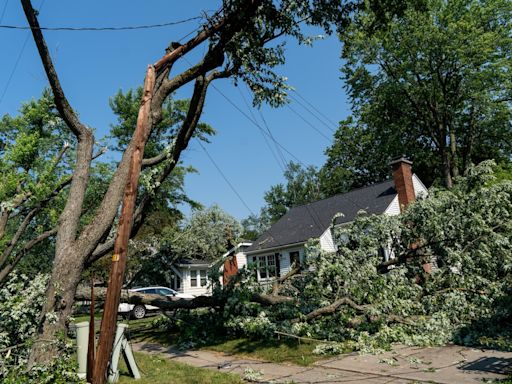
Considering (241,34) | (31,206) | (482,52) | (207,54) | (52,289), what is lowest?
(52,289)

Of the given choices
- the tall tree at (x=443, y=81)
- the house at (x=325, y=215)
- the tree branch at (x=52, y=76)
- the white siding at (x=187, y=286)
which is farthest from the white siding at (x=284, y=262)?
the tree branch at (x=52, y=76)

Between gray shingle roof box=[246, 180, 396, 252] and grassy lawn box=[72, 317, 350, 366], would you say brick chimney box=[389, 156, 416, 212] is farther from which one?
grassy lawn box=[72, 317, 350, 366]

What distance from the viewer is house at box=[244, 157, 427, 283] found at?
2109 cm

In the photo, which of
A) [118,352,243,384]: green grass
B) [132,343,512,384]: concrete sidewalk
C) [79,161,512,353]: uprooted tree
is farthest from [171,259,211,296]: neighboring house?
[132,343,512,384]: concrete sidewalk

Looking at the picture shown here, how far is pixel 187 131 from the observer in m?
8.45

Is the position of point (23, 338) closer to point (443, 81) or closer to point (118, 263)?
point (118, 263)

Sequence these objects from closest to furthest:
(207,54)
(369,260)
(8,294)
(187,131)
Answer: (8,294) → (207,54) → (187,131) → (369,260)

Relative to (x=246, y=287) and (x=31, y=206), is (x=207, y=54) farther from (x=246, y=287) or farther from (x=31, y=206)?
(x=31, y=206)

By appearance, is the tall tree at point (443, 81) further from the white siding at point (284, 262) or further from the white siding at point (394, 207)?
the white siding at point (284, 262)

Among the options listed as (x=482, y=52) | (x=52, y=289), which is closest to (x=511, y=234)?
(x=52, y=289)

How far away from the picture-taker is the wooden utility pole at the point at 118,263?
12.6ft

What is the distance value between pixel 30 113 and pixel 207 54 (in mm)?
13098

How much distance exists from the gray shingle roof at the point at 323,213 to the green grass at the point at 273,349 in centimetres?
1304

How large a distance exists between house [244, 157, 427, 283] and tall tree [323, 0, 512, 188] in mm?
5509
